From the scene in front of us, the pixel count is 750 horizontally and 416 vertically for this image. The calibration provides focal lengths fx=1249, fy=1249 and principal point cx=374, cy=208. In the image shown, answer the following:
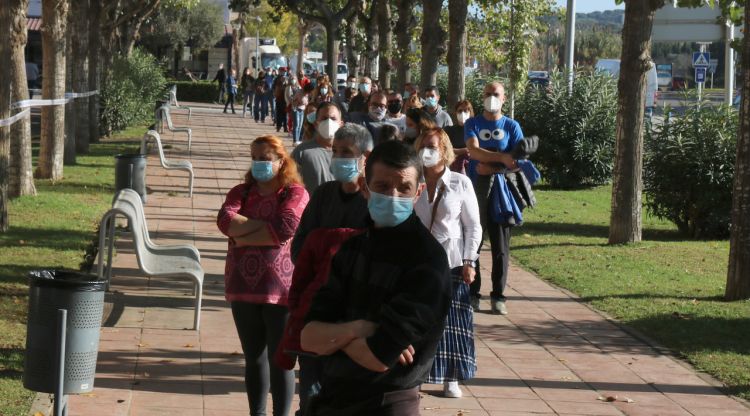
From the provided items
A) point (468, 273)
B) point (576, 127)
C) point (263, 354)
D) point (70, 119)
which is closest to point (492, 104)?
point (468, 273)

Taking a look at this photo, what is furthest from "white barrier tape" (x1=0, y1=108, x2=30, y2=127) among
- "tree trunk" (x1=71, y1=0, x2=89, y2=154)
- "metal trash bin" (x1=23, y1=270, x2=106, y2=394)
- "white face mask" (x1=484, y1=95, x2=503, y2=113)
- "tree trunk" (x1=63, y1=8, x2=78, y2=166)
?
Answer: "tree trunk" (x1=71, y1=0, x2=89, y2=154)

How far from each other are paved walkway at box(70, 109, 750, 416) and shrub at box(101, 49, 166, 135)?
803 inches

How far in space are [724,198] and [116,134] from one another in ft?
69.6

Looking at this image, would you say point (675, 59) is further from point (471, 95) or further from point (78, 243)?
point (78, 243)

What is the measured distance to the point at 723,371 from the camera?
855 centimetres

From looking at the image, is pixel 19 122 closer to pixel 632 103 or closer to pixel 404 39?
pixel 632 103

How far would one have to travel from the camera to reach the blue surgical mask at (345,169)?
587 cm

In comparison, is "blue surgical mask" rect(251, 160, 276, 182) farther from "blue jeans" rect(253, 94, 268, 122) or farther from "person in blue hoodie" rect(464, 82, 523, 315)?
"blue jeans" rect(253, 94, 268, 122)

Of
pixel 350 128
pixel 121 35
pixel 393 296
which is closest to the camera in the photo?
pixel 393 296

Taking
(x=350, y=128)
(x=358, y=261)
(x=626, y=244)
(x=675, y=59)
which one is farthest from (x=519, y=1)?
(x=675, y=59)

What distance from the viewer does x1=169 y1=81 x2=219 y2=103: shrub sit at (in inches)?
2483

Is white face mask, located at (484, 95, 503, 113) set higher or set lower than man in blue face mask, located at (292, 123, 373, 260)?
higher

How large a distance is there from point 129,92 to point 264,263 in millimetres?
27601

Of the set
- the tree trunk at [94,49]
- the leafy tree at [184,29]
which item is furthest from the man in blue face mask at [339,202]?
the leafy tree at [184,29]
